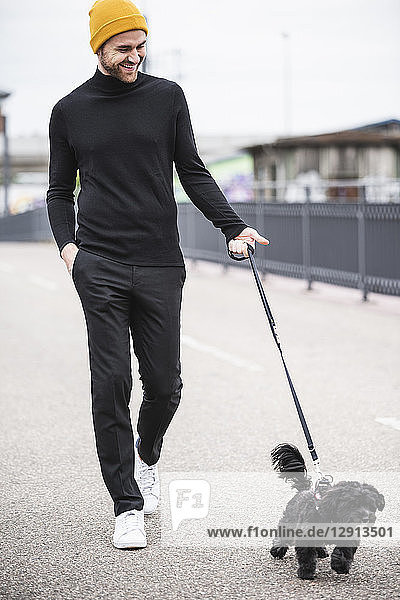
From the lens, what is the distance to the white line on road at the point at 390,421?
23.5 feet

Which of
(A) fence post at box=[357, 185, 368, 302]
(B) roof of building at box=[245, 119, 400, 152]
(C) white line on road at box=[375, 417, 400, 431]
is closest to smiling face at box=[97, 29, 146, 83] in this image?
(C) white line on road at box=[375, 417, 400, 431]

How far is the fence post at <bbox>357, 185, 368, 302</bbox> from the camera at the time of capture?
591 inches

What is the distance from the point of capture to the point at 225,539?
4.70m

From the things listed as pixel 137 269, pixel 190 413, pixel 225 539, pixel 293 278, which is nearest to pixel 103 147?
pixel 137 269

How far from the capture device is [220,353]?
35.2 feet

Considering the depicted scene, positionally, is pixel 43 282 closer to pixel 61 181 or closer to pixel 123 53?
pixel 61 181

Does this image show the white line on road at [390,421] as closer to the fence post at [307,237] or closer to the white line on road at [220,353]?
the white line on road at [220,353]

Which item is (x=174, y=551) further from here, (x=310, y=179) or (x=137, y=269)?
(x=310, y=179)

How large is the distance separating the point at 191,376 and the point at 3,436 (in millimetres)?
2618

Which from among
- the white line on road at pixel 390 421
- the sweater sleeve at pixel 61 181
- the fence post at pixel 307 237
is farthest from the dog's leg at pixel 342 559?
the fence post at pixel 307 237

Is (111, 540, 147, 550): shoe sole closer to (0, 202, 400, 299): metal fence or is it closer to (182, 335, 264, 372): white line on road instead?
(182, 335, 264, 372): white line on road

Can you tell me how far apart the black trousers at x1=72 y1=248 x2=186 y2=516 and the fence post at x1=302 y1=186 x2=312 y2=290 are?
12.6 meters

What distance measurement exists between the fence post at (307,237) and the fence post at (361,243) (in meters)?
1.98

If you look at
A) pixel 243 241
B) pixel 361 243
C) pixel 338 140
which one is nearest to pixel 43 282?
pixel 361 243
